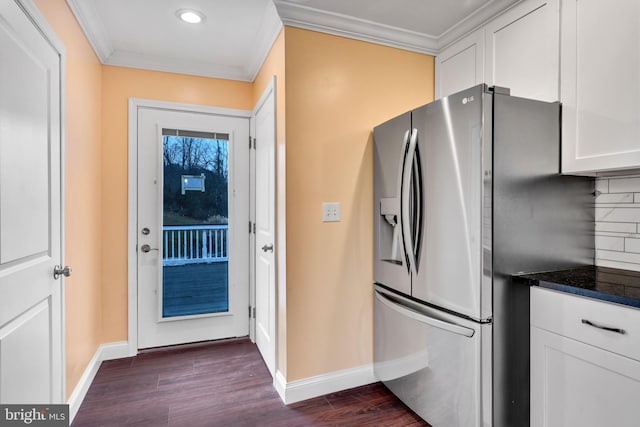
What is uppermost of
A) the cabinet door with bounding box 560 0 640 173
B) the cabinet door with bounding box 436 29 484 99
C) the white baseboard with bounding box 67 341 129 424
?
the cabinet door with bounding box 436 29 484 99

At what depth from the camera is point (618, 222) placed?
171 centimetres

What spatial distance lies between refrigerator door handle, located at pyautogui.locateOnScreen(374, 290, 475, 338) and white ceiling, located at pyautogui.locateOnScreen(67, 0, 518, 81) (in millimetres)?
1797

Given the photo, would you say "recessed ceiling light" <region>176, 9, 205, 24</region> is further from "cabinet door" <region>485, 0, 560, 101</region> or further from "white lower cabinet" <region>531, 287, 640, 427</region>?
"white lower cabinet" <region>531, 287, 640, 427</region>

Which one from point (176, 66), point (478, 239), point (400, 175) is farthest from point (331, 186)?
point (176, 66)

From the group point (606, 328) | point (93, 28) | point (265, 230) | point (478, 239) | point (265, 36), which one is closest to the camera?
point (606, 328)

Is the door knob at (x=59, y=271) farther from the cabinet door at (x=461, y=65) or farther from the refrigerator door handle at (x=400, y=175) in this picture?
the cabinet door at (x=461, y=65)

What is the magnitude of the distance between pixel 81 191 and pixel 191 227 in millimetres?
920

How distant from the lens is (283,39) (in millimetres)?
2086

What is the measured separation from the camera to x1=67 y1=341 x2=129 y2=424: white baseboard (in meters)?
1.96

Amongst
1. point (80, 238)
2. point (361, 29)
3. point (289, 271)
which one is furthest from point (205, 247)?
point (361, 29)

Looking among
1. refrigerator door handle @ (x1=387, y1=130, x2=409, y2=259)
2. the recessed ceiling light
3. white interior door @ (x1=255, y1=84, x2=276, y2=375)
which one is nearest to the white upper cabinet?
refrigerator door handle @ (x1=387, y1=130, x2=409, y2=259)

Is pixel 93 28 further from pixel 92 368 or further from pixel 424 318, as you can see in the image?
pixel 424 318

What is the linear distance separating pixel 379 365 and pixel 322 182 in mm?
1311

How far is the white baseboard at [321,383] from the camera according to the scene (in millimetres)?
2091
